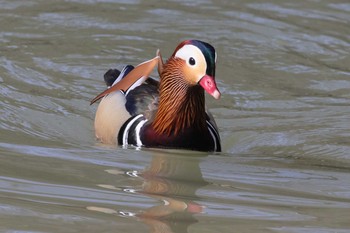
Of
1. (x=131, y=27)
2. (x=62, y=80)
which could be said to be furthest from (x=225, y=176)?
(x=131, y=27)

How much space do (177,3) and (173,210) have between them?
6482 millimetres

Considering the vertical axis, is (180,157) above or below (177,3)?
below

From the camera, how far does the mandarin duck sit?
708 cm

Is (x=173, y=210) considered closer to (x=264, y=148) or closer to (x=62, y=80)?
(x=264, y=148)

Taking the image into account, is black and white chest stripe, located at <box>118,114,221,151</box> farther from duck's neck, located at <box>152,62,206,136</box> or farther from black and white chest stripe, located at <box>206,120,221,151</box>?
duck's neck, located at <box>152,62,206,136</box>

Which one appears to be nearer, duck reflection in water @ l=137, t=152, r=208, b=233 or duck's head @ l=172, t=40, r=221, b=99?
duck reflection in water @ l=137, t=152, r=208, b=233

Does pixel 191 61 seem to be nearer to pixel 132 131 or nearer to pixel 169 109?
pixel 169 109

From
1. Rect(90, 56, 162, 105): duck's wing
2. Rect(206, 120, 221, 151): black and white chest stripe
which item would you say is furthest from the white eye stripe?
Rect(206, 120, 221, 151): black and white chest stripe

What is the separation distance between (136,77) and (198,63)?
82 cm

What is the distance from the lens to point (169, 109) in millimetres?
7418

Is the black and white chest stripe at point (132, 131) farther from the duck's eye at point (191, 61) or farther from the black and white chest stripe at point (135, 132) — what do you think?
the duck's eye at point (191, 61)

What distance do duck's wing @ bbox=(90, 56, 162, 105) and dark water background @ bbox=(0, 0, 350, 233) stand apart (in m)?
0.49

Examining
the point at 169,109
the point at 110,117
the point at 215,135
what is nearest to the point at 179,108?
the point at 169,109

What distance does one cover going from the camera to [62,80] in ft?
30.1
